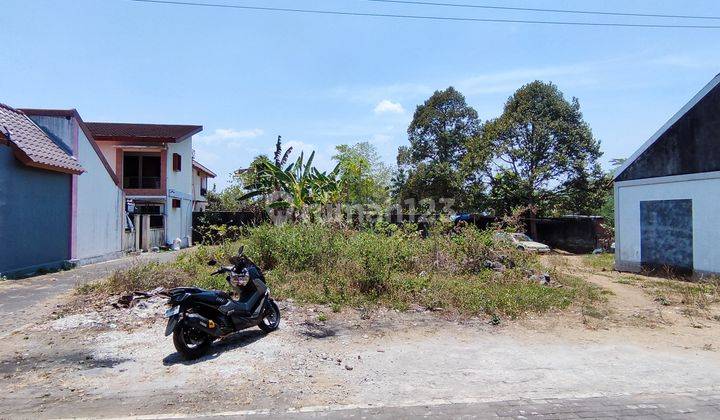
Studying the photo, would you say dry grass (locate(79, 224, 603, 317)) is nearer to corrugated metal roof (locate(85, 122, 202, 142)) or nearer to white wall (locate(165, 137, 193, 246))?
white wall (locate(165, 137, 193, 246))

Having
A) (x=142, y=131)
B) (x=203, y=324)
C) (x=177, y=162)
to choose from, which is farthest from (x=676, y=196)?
(x=142, y=131)

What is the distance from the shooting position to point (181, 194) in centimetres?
2689

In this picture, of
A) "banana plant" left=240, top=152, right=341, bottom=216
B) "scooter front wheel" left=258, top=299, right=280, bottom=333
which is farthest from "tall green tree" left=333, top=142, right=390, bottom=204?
"scooter front wheel" left=258, top=299, right=280, bottom=333

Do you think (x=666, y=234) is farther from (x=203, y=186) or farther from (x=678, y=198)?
(x=203, y=186)

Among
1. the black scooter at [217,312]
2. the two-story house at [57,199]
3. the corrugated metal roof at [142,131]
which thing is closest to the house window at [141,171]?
the corrugated metal roof at [142,131]

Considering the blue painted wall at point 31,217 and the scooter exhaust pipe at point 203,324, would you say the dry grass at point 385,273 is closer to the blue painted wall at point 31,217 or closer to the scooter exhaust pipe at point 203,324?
the scooter exhaust pipe at point 203,324

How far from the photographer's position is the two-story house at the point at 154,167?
24.4 meters

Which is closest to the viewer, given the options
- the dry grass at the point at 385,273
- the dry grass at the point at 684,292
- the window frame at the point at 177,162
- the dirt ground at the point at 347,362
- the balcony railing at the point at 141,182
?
the dirt ground at the point at 347,362

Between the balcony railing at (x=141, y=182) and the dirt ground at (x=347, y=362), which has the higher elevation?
the balcony railing at (x=141, y=182)

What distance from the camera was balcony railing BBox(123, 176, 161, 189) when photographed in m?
25.7

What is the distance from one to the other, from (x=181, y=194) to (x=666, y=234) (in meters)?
23.3

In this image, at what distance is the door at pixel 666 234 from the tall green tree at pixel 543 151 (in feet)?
35.1

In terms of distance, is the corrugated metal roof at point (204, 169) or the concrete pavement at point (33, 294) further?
the corrugated metal roof at point (204, 169)

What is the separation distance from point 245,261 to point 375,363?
7.82 ft
